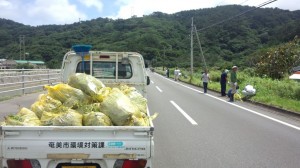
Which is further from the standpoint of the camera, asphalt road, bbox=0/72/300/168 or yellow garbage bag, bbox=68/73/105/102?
asphalt road, bbox=0/72/300/168

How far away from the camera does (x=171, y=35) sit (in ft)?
326

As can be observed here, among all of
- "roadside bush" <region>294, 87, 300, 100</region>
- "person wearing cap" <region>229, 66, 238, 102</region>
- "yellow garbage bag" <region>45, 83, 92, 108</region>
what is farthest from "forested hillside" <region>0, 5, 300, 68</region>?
"yellow garbage bag" <region>45, 83, 92, 108</region>

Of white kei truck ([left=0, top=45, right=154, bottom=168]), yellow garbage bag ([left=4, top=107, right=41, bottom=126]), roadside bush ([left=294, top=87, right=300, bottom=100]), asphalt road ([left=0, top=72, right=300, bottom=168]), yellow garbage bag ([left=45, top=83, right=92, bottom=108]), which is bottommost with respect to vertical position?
asphalt road ([left=0, top=72, right=300, bottom=168])

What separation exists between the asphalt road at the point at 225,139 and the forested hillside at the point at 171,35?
38.2 m

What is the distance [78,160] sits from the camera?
175 inches

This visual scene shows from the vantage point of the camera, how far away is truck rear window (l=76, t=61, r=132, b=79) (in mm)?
9070

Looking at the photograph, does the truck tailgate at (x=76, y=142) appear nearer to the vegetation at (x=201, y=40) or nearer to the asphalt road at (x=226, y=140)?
the asphalt road at (x=226, y=140)

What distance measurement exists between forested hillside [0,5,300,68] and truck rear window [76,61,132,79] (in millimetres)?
41617

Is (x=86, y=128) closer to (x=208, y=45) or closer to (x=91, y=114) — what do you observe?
(x=91, y=114)

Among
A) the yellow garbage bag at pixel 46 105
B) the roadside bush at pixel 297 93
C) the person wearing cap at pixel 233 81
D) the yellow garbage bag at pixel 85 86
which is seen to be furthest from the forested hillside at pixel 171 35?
the yellow garbage bag at pixel 46 105

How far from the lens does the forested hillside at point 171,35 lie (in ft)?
210

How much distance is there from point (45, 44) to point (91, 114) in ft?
270

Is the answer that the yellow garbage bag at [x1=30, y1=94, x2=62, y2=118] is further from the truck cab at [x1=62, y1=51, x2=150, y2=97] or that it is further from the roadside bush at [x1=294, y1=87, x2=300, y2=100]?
the roadside bush at [x1=294, y1=87, x2=300, y2=100]

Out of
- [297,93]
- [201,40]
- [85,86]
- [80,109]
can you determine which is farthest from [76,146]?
[201,40]
